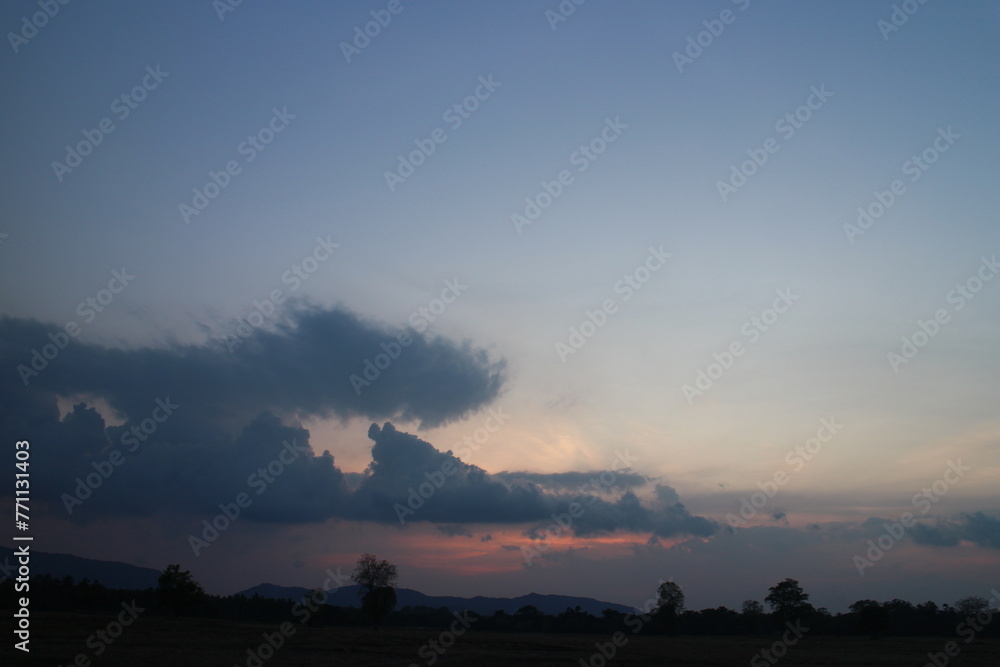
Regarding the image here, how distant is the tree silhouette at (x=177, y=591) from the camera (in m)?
96.2

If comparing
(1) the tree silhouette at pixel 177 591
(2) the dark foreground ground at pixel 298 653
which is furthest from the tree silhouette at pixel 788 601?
(1) the tree silhouette at pixel 177 591

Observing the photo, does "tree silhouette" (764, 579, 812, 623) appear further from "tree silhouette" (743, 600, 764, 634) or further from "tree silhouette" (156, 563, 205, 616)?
"tree silhouette" (156, 563, 205, 616)

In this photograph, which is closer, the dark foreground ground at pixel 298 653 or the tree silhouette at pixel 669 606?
the dark foreground ground at pixel 298 653

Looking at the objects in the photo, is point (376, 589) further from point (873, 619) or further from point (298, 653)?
point (873, 619)

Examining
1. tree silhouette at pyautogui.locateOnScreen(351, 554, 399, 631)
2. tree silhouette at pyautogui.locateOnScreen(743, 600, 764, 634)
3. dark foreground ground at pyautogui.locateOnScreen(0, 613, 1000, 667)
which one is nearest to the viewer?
dark foreground ground at pyautogui.locateOnScreen(0, 613, 1000, 667)

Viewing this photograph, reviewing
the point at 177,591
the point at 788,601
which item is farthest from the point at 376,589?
the point at 788,601

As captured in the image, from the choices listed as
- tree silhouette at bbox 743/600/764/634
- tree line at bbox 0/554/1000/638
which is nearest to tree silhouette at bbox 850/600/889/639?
tree line at bbox 0/554/1000/638

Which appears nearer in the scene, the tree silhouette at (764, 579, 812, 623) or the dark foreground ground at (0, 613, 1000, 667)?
the dark foreground ground at (0, 613, 1000, 667)

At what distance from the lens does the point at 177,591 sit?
9650 centimetres

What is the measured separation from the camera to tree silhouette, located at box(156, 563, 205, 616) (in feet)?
316

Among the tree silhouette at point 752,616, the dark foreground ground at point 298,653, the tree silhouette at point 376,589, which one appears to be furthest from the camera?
the tree silhouette at point 752,616

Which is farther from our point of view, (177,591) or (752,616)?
(752,616)

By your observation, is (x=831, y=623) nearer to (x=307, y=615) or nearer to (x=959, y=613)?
(x=959, y=613)

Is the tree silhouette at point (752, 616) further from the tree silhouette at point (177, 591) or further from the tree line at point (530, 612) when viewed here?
the tree silhouette at point (177, 591)
